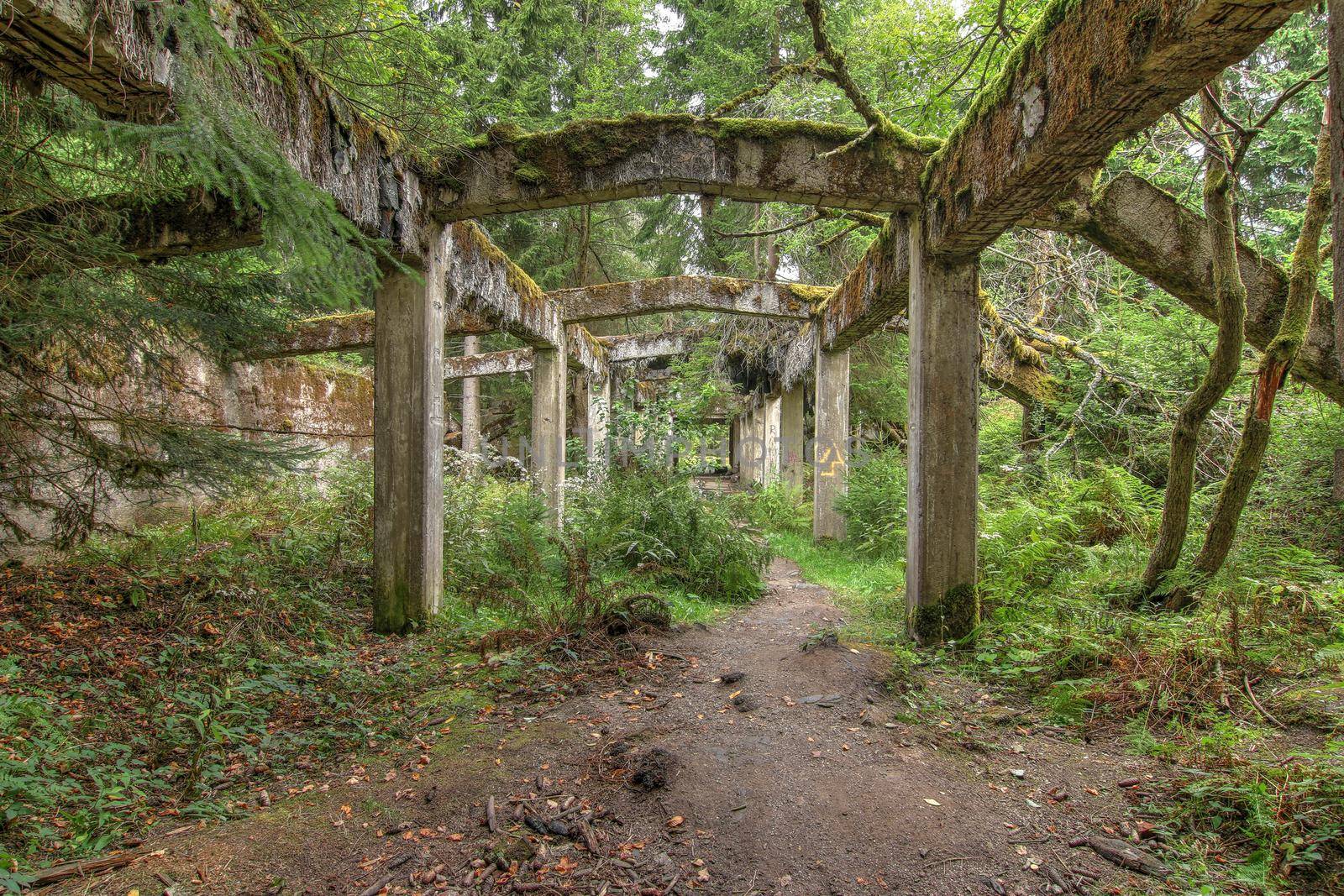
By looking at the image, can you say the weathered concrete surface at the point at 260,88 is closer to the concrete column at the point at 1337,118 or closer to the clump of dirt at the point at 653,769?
the concrete column at the point at 1337,118

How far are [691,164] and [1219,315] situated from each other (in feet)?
11.9

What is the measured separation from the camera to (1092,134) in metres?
3.02

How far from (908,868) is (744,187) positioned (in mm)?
4281

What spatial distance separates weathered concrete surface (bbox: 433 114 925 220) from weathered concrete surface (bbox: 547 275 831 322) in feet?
11.9

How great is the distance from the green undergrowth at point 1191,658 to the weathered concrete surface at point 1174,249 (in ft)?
5.01

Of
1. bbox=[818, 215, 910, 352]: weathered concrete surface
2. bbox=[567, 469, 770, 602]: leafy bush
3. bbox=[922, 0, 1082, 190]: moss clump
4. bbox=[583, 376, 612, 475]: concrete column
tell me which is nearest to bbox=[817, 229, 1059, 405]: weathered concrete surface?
bbox=[818, 215, 910, 352]: weathered concrete surface

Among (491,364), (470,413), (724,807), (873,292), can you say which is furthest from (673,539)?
(470,413)

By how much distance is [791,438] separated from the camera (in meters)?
14.0

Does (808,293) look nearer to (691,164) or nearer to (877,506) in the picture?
(877,506)

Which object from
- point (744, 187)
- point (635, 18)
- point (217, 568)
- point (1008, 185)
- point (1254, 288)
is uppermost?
point (635, 18)

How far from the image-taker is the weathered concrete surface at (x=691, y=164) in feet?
15.5

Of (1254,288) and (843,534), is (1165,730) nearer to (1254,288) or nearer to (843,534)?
(1254,288)

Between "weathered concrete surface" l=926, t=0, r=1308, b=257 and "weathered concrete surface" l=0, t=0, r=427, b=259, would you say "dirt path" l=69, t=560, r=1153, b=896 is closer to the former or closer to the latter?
"weathered concrete surface" l=0, t=0, r=427, b=259

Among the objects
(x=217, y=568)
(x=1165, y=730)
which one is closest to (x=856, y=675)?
(x=1165, y=730)
